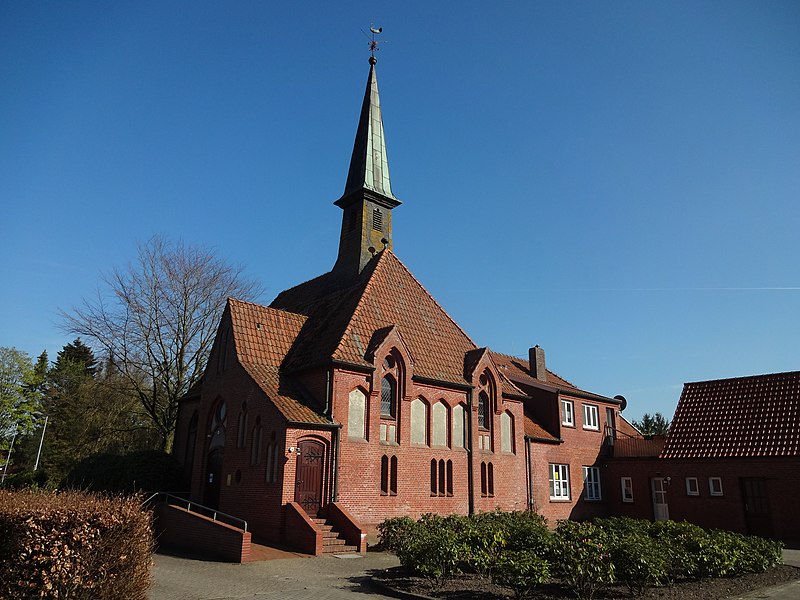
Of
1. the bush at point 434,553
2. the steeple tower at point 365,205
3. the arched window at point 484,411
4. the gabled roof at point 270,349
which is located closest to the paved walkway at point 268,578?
the bush at point 434,553

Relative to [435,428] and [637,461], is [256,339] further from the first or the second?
[637,461]

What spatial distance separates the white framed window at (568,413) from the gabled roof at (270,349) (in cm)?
1537

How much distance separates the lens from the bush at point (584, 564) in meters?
11.4

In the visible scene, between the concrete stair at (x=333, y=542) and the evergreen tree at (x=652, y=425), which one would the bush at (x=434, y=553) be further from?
the evergreen tree at (x=652, y=425)

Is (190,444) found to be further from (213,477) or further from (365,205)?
(365,205)

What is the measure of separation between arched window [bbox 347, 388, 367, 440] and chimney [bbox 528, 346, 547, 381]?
1525 cm

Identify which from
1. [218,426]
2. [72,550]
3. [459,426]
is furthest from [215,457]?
[72,550]

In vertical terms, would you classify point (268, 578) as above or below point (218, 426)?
below

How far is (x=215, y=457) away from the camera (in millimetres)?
25312

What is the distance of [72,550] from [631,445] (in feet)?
101

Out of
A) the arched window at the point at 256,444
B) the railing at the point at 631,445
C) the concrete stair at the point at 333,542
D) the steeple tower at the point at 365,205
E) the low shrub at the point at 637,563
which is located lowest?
the concrete stair at the point at 333,542

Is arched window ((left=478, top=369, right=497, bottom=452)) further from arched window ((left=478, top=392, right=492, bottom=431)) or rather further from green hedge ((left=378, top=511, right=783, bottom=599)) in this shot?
green hedge ((left=378, top=511, right=783, bottom=599))

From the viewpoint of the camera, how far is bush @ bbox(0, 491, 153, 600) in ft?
27.5

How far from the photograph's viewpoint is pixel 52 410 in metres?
57.9
